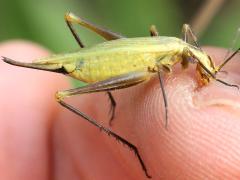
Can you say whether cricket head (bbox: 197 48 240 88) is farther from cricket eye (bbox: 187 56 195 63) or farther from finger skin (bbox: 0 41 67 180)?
finger skin (bbox: 0 41 67 180)

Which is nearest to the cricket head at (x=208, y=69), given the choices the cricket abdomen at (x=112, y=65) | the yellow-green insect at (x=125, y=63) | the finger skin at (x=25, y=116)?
the yellow-green insect at (x=125, y=63)

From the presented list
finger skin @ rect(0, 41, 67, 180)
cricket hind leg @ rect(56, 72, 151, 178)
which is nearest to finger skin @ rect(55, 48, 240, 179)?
cricket hind leg @ rect(56, 72, 151, 178)

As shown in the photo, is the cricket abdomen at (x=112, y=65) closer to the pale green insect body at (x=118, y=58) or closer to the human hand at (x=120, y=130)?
the pale green insect body at (x=118, y=58)

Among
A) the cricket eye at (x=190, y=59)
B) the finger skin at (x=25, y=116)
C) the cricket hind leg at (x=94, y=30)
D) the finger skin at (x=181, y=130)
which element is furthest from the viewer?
the finger skin at (x=25, y=116)

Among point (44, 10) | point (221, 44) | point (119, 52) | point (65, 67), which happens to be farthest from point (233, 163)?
point (44, 10)

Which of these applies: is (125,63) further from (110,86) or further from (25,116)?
(25,116)

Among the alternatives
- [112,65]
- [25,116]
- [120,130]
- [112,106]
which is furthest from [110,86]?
[25,116]
